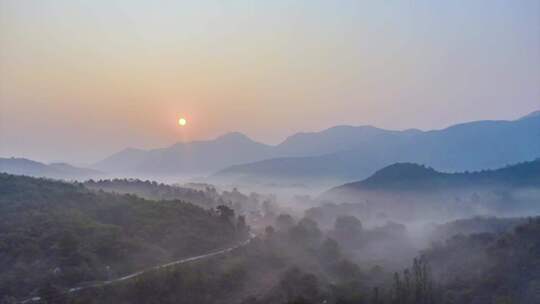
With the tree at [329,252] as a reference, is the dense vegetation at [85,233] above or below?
above

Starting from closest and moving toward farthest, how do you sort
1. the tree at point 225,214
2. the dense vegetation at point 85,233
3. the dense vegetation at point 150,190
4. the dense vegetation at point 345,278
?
the dense vegetation at point 85,233 → the dense vegetation at point 345,278 → the tree at point 225,214 → the dense vegetation at point 150,190

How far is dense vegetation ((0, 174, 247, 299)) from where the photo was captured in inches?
2746

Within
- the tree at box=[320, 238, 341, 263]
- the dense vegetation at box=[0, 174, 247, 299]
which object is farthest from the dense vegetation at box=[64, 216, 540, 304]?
the dense vegetation at box=[0, 174, 247, 299]

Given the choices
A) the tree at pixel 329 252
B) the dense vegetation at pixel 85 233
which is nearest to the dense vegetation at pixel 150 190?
the dense vegetation at pixel 85 233

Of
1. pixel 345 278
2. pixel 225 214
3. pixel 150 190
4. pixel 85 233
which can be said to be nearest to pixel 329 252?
pixel 345 278

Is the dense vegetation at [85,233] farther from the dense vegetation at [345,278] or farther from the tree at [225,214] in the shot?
the dense vegetation at [345,278]

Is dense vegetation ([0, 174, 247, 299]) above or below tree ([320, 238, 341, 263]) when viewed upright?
above

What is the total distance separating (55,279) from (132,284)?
9.34 metres

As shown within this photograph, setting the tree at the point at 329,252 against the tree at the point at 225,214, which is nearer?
the tree at the point at 329,252

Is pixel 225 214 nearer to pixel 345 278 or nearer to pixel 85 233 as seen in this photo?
pixel 345 278

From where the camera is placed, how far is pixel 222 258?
90562 mm

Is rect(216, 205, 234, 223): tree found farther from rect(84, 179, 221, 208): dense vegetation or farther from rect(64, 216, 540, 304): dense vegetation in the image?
rect(84, 179, 221, 208): dense vegetation

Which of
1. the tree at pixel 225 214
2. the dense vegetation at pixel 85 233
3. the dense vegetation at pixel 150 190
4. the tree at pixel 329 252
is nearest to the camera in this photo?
the dense vegetation at pixel 85 233

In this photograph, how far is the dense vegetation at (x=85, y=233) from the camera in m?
69.8
